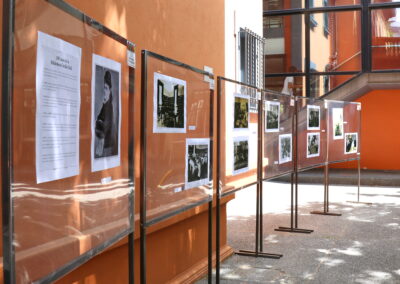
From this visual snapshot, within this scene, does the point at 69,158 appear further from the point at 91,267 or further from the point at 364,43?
the point at 364,43

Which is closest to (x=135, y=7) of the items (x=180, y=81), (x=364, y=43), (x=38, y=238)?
(x=180, y=81)

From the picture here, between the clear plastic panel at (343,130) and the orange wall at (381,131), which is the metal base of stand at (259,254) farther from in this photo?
the orange wall at (381,131)

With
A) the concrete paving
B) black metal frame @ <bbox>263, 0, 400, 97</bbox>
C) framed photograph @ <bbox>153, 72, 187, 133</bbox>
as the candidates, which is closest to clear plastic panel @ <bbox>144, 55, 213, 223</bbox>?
framed photograph @ <bbox>153, 72, 187, 133</bbox>

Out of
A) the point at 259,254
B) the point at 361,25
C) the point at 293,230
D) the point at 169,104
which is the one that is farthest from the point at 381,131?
the point at 169,104

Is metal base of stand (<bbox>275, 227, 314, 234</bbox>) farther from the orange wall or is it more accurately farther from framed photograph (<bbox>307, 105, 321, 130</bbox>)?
the orange wall

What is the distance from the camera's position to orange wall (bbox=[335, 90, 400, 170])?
53.9 feet

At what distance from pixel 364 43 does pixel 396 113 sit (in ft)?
8.35

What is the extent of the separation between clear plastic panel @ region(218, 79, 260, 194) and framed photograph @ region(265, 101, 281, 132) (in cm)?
58

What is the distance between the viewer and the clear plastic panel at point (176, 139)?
3.34m

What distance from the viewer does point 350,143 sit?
10.8 meters

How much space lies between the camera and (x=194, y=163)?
403cm

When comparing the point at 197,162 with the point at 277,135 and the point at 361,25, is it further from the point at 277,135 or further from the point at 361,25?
the point at 361,25

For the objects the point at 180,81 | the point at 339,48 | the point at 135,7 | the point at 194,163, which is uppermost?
the point at 339,48

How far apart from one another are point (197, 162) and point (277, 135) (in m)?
3.12
